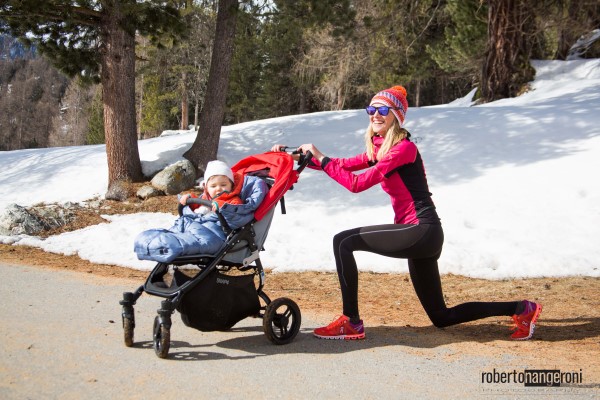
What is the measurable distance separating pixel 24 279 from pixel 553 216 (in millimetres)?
7550

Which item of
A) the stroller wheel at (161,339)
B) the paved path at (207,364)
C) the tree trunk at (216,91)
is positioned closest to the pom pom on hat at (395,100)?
the paved path at (207,364)

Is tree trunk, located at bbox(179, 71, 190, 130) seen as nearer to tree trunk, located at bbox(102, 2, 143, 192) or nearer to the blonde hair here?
tree trunk, located at bbox(102, 2, 143, 192)

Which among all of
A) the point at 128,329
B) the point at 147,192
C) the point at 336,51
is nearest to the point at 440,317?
the point at 128,329

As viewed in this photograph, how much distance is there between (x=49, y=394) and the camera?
3.42 metres

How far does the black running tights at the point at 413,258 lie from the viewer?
A: 15.0 feet

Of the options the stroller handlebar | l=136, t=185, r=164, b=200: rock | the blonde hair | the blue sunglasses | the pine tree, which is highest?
the pine tree

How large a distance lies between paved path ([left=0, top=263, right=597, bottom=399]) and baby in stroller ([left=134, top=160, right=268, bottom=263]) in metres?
0.76

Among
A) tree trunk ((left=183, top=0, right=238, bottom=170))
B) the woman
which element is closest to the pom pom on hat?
the woman

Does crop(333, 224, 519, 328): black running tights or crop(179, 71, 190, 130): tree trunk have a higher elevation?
crop(179, 71, 190, 130): tree trunk

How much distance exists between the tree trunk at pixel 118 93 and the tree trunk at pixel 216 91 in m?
1.44

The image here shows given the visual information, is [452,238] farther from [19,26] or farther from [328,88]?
[328,88]

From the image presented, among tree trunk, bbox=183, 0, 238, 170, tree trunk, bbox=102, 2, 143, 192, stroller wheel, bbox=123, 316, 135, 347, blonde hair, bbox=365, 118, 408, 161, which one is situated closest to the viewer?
stroller wheel, bbox=123, 316, 135, 347

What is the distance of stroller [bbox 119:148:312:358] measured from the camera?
4246mm

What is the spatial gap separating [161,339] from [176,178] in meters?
8.15
